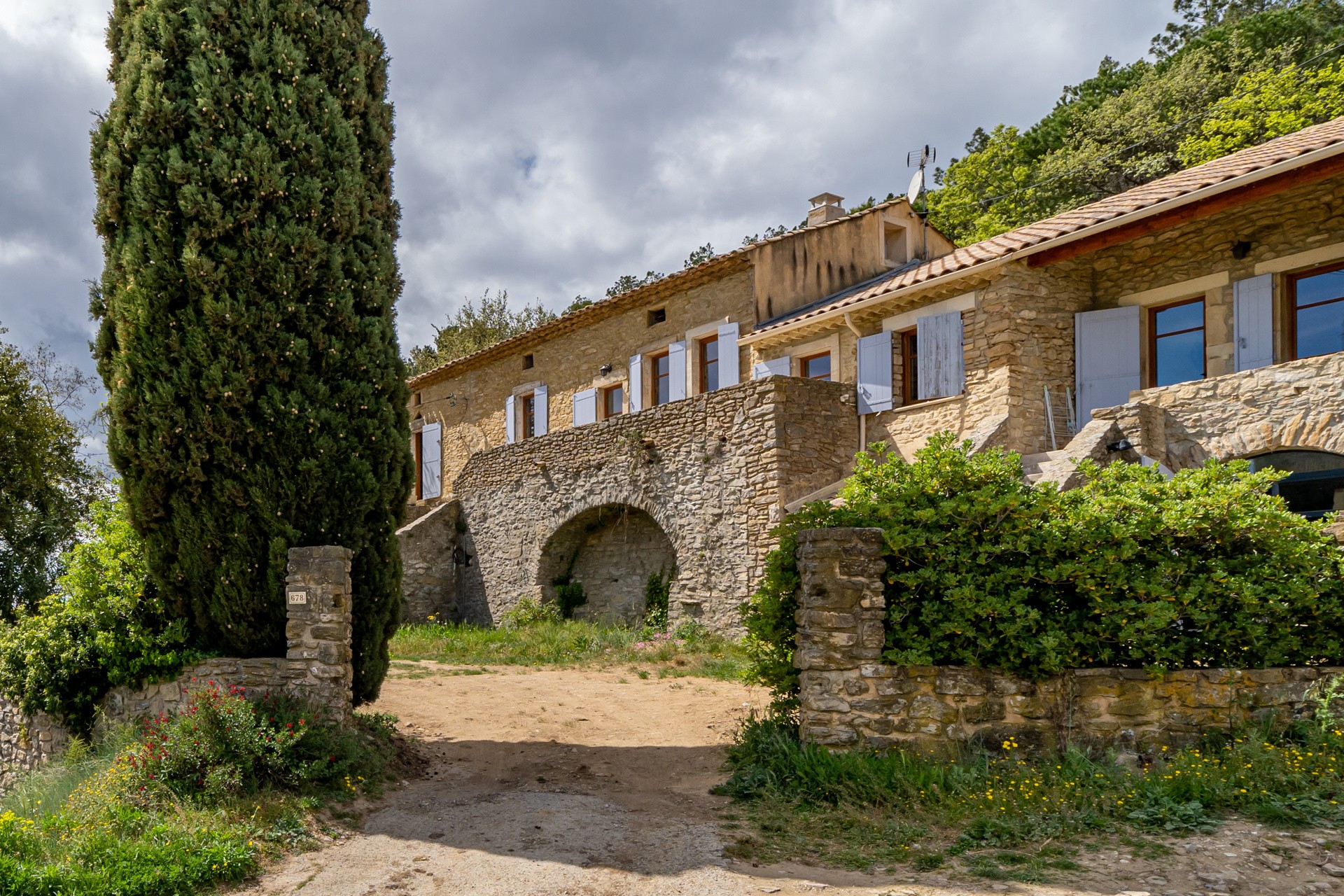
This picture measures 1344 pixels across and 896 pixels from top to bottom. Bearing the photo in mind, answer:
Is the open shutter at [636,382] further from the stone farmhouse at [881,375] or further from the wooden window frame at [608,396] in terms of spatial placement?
the wooden window frame at [608,396]

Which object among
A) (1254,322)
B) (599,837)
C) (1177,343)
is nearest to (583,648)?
(599,837)

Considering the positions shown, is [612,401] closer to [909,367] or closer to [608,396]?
[608,396]

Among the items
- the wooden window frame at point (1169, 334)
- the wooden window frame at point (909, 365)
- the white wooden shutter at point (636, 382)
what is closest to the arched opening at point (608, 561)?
the white wooden shutter at point (636, 382)

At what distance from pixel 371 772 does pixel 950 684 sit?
4376mm

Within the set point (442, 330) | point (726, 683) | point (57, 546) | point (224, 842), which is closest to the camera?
point (224, 842)

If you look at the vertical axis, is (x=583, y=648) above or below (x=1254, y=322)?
Answer: below

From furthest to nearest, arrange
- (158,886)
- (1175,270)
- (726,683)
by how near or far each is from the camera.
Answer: (1175,270)
(726,683)
(158,886)

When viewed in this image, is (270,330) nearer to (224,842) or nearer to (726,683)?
(224,842)

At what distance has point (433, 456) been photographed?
76.7ft

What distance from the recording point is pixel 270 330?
7.23 m

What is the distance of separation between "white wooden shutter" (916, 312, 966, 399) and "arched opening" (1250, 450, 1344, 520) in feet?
12.2

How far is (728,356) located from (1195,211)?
24.9 feet

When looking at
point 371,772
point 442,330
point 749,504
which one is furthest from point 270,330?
point 442,330

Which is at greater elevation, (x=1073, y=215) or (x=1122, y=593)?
(x=1073, y=215)
